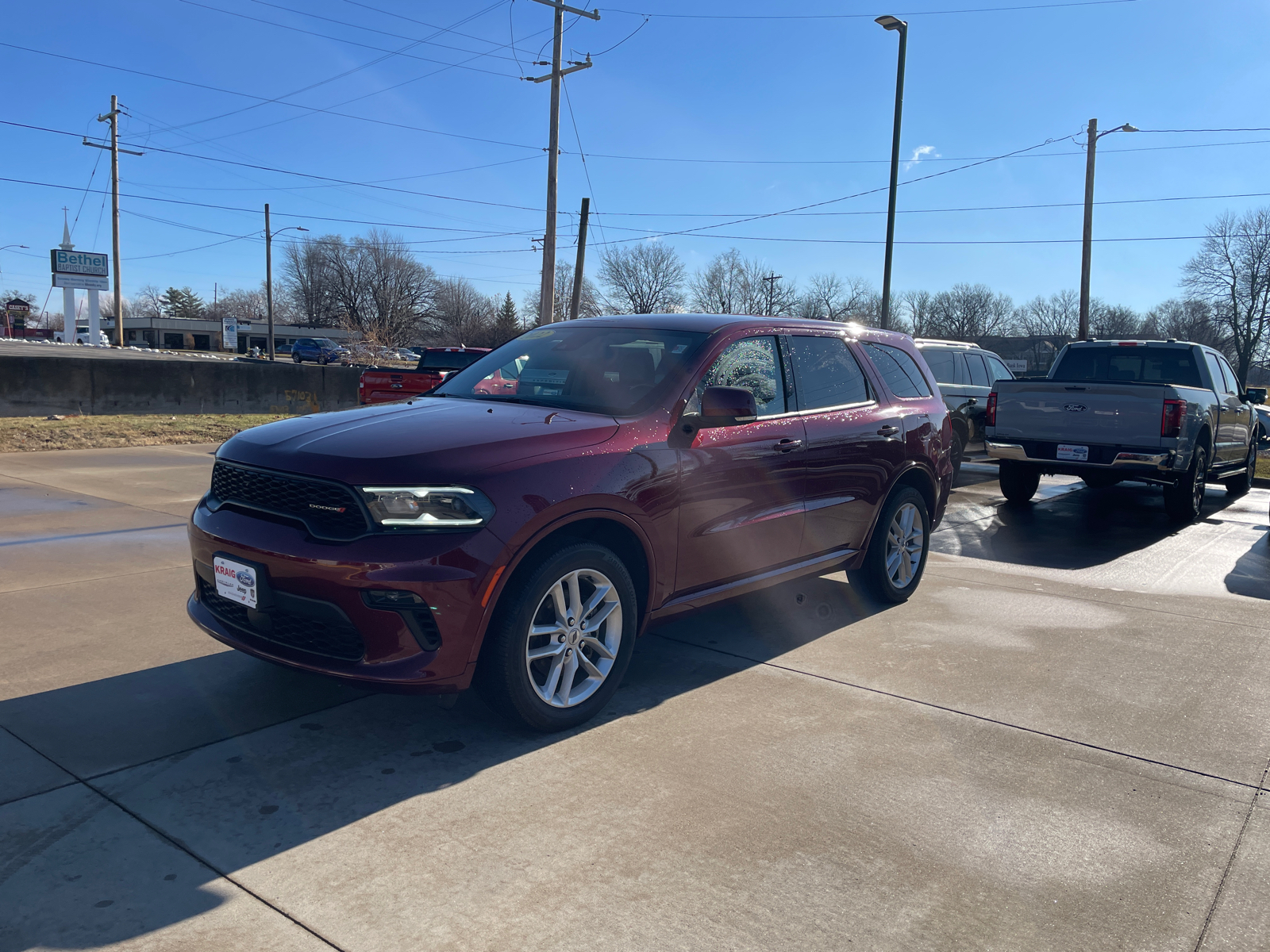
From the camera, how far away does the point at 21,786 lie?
10.4ft

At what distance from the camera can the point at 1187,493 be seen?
978 cm

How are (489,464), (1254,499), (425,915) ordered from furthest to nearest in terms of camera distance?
1. (1254,499)
2. (489,464)
3. (425,915)

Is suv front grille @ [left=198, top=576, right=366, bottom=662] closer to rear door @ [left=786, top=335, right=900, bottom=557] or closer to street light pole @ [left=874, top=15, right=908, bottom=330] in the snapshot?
rear door @ [left=786, top=335, right=900, bottom=557]

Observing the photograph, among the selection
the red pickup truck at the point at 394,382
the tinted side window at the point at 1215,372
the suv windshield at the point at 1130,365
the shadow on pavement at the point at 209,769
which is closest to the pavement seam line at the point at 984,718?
the shadow on pavement at the point at 209,769

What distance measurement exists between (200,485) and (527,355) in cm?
631

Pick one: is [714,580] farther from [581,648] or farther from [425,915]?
[425,915]

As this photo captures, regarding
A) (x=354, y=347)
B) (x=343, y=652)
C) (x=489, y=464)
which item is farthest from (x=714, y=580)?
(x=354, y=347)

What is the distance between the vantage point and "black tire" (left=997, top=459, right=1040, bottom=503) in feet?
35.8

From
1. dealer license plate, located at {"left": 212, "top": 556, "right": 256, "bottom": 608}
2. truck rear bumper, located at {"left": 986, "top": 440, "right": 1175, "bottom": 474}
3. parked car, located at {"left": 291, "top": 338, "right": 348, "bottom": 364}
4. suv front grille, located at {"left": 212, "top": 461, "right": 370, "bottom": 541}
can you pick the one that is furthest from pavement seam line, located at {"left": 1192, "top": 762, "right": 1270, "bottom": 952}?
parked car, located at {"left": 291, "top": 338, "right": 348, "bottom": 364}

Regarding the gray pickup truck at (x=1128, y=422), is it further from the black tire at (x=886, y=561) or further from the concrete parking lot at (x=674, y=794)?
the black tire at (x=886, y=561)

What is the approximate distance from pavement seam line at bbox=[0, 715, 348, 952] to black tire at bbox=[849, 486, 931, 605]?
4073 millimetres

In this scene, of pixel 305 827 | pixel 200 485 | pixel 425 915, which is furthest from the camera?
pixel 200 485

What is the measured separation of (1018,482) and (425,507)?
9219mm

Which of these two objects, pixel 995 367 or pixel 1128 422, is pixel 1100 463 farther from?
pixel 995 367
